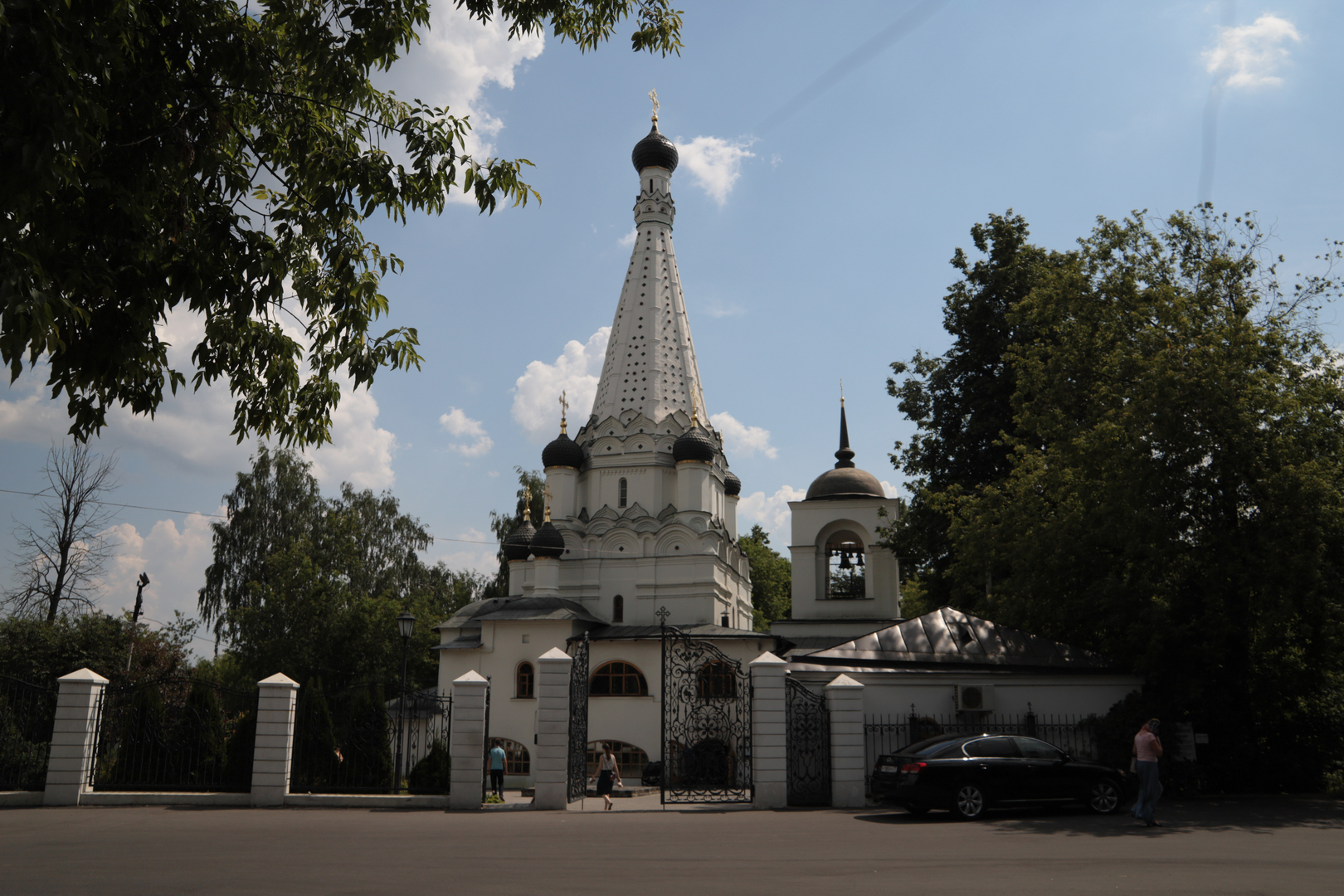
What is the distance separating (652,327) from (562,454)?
6.36 m

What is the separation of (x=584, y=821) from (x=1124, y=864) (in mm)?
6599

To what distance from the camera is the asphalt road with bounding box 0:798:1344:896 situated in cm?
743

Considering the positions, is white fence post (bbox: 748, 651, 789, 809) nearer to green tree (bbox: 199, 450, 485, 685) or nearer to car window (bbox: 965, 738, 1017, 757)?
car window (bbox: 965, 738, 1017, 757)

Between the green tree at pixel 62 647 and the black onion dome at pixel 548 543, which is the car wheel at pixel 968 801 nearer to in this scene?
the green tree at pixel 62 647

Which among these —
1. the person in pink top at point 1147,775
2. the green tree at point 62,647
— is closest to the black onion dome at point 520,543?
the green tree at point 62,647

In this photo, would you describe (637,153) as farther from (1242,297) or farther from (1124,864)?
(1124,864)

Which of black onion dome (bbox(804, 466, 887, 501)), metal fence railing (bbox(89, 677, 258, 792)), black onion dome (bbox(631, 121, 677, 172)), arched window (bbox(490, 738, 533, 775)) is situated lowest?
arched window (bbox(490, 738, 533, 775))

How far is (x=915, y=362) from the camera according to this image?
29453 millimetres

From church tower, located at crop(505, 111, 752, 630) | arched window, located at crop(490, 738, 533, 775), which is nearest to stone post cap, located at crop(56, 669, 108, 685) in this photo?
arched window, located at crop(490, 738, 533, 775)

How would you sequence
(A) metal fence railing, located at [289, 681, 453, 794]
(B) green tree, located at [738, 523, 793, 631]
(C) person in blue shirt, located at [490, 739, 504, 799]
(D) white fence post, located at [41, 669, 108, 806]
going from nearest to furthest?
(D) white fence post, located at [41, 669, 108, 806], (A) metal fence railing, located at [289, 681, 453, 794], (C) person in blue shirt, located at [490, 739, 504, 799], (B) green tree, located at [738, 523, 793, 631]

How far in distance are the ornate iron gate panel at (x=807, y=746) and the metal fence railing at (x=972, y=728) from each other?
1.32 metres

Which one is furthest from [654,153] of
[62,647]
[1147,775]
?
[1147,775]

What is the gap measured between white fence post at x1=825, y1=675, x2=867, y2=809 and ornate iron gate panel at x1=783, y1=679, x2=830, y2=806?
0.36 metres

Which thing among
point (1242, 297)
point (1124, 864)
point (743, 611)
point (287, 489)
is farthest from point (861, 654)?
point (287, 489)
